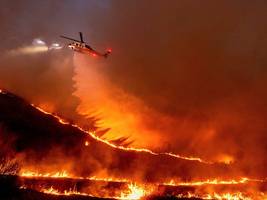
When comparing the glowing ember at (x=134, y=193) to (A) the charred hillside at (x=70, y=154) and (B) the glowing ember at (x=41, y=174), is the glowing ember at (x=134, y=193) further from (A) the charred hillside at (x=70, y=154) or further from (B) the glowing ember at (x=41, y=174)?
(B) the glowing ember at (x=41, y=174)

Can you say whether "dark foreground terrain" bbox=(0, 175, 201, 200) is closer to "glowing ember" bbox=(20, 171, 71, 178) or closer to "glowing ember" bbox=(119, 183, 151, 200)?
"glowing ember" bbox=(20, 171, 71, 178)

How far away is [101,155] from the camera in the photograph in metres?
27.5

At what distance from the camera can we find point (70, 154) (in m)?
25.7

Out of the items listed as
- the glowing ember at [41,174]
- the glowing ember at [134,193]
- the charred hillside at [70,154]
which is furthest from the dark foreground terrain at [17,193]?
the glowing ember at [134,193]

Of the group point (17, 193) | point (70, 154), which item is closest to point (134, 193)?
point (70, 154)

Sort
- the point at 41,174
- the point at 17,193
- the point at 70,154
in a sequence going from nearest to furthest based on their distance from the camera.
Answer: the point at 17,193
the point at 41,174
the point at 70,154

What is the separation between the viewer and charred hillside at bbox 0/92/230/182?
2366cm

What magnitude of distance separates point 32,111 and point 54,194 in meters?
11.2

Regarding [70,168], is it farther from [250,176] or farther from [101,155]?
[250,176]

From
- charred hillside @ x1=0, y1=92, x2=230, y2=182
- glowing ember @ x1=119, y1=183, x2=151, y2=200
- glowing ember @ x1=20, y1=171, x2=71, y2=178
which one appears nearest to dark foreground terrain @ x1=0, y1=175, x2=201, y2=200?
glowing ember @ x1=20, y1=171, x2=71, y2=178

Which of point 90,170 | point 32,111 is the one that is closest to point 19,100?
point 32,111

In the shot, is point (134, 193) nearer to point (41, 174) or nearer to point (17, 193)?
point (41, 174)

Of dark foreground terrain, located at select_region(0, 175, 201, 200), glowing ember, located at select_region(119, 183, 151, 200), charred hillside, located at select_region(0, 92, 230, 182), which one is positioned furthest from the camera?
charred hillside, located at select_region(0, 92, 230, 182)

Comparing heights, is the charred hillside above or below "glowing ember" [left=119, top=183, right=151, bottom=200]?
above
